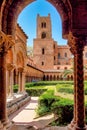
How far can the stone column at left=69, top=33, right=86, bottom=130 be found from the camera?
493 centimetres

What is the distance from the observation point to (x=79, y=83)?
198 inches

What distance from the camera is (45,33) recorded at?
223 ft

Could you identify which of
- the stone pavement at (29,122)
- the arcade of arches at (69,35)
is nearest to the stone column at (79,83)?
the arcade of arches at (69,35)

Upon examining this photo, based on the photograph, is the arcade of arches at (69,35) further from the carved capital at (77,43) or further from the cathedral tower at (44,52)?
the cathedral tower at (44,52)

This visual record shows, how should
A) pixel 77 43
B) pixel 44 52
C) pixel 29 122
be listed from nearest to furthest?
pixel 77 43 → pixel 29 122 → pixel 44 52

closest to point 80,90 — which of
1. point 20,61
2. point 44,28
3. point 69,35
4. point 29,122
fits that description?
point 69,35

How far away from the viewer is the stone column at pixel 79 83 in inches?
194

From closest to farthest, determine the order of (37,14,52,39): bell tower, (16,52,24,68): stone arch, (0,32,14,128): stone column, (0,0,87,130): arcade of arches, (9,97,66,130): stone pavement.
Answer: (0,0,87,130): arcade of arches, (0,32,14,128): stone column, (9,97,66,130): stone pavement, (16,52,24,68): stone arch, (37,14,52,39): bell tower

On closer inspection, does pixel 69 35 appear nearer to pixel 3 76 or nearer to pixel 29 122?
pixel 3 76

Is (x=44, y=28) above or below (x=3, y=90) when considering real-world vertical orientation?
above

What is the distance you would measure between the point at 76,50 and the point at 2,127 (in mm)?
2258

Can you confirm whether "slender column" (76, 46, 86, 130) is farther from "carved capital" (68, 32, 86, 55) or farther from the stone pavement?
the stone pavement

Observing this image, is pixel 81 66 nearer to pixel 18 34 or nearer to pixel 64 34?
pixel 64 34

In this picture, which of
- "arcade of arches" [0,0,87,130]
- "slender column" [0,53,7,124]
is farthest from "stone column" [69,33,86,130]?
"slender column" [0,53,7,124]
